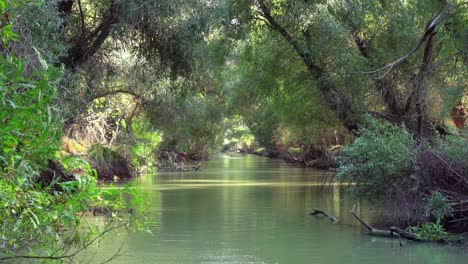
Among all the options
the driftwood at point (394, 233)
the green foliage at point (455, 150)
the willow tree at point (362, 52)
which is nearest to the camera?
the driftwood at point (394, 233)

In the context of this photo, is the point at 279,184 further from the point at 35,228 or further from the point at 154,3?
the point at 35,228

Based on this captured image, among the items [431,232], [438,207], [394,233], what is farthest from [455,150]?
[394,233]

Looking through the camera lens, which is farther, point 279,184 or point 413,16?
point 279,184

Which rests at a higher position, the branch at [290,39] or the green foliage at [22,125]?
the branch at [290,39]

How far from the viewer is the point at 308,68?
768 inches

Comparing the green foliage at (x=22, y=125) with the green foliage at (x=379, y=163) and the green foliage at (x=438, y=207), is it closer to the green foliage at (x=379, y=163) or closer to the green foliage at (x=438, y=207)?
the green foliage at (x=438, y=207)

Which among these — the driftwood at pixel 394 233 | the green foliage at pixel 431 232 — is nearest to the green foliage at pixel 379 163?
the driftwood at pixel 394 233

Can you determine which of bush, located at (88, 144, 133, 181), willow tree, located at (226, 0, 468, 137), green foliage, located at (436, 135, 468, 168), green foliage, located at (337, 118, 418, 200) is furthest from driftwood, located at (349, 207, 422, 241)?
bush, located at (88, 144, 133, 181)

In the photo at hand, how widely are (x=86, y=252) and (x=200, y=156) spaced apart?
4577 centimetres

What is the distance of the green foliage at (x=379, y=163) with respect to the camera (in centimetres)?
1384

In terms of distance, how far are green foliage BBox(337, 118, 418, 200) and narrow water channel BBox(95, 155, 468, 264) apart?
1.04 metres

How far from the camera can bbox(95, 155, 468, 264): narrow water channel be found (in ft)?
38.9

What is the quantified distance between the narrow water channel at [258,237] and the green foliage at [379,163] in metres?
1.04

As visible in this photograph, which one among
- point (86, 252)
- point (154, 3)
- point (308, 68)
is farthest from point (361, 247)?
point (308, 68)
